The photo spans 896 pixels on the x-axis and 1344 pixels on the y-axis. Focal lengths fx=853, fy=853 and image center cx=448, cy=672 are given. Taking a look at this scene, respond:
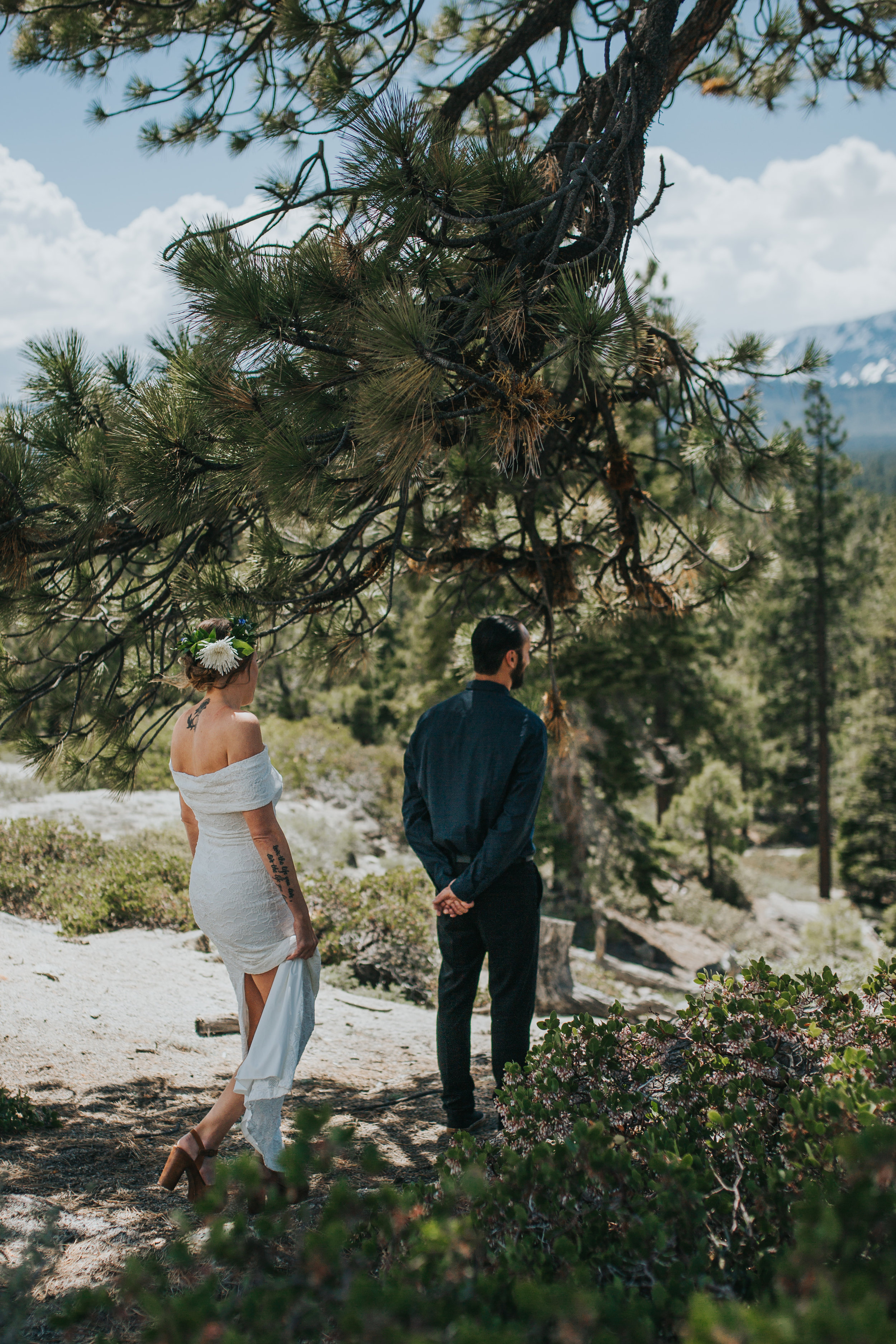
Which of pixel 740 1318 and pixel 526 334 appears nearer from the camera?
pixel 740 1318

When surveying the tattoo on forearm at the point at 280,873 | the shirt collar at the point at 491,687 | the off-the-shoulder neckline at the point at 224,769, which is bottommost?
the tattoo on forearm at the point at 280,873

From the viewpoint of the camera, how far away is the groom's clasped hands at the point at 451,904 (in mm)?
2984

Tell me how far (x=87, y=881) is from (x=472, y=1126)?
5156 mm

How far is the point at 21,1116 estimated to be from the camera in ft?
11.1

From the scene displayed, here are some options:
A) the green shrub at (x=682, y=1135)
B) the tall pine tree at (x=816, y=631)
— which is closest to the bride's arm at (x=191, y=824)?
the green shrub at (x=682, y=1135)

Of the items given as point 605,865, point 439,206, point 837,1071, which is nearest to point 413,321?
point 439,206

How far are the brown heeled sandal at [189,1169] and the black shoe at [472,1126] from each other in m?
0.91

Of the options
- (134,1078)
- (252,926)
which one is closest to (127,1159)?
(134,1078)

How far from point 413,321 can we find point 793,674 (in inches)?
976

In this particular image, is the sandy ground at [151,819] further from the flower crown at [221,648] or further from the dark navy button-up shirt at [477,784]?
the flower crown at [221,648]

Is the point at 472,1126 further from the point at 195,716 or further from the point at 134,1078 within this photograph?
the point at 195,716

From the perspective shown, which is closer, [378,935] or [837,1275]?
[837,1275]

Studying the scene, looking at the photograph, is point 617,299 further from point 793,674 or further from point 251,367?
point 793,674

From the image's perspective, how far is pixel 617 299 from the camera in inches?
110
